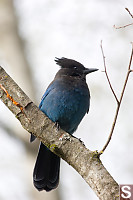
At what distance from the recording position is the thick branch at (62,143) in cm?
264

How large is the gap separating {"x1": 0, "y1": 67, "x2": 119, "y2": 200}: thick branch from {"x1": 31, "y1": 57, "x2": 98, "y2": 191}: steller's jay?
1.29 metres

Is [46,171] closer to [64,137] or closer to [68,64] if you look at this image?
[64,137]

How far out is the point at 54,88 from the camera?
485 centimetres

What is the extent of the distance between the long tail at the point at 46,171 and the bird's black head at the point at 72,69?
1124 mm

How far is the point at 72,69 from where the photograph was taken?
523cm

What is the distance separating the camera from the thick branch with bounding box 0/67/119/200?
2639 mm

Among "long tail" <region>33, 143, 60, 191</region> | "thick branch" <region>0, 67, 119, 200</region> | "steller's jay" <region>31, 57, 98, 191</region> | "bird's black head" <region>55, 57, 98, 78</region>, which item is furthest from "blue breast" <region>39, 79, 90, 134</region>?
"thick branch" <region>0, 67, 119, 200</region>

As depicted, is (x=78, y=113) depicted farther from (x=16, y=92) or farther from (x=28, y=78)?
(x=28, y=78)

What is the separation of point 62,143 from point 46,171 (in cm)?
151

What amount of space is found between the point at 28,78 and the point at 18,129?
1149mm

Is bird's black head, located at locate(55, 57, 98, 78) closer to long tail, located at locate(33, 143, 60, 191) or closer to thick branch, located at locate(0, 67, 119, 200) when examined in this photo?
long tail, located at locate(33, 143, 60, 191)

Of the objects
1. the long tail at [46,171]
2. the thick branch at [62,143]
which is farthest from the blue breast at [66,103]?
the thick branch at [62,143]

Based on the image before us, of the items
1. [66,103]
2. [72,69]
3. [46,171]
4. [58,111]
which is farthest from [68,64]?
[46,171]

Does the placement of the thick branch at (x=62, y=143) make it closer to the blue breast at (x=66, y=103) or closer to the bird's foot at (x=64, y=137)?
→ the bird's foot at (x=64, y=137)
